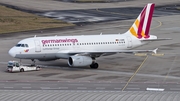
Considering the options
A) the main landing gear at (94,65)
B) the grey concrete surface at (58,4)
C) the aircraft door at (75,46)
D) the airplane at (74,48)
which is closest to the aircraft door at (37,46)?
the airplane at (74,48)

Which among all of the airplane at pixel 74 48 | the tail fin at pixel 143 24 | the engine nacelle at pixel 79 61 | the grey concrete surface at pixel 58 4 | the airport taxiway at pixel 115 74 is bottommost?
the airport taxiway at pixel 115 74

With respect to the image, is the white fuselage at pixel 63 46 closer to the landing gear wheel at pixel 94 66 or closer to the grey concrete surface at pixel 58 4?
the landing gear wheel at pixel 94 66

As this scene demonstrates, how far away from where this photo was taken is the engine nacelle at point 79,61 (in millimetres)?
71250

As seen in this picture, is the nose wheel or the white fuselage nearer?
the white fuselage

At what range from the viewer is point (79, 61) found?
71.4 m

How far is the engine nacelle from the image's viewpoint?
234 feet

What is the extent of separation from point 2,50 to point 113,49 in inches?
973

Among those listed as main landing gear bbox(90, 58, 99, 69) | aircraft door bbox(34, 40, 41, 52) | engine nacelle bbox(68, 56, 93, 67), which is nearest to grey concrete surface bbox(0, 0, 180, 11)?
aircraft door bbox(34, 40, 41, 52)

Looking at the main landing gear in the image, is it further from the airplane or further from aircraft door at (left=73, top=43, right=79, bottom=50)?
aircraft door at (left=73, top=43, right=79, bottom=50)

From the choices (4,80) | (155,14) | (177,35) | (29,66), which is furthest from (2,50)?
(155,14)

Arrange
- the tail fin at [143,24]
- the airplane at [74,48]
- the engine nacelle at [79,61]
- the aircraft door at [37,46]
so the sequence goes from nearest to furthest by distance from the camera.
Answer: the engine nacelle at [79,61], the airplane at [74,48], the aircraft door at [37,46], the tail fin at [143,24]

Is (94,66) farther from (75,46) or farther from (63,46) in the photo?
(63,46)

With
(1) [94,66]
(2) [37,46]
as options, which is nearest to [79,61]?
(1) [94,66]

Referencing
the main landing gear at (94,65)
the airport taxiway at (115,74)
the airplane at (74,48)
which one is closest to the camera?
the airport taxiway at (115,74)
